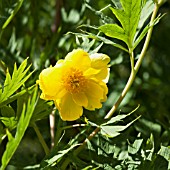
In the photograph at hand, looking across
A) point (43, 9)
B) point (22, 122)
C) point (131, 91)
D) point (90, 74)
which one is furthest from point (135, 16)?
point (43, 9)

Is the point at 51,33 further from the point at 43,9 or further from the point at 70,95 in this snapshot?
the point at 70,95

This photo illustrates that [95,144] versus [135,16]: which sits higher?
[135,16]

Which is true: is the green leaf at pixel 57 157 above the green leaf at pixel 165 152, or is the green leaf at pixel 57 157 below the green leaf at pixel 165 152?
above

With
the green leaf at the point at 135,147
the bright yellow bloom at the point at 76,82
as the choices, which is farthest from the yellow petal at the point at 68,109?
the green leaf at the point at 135,147

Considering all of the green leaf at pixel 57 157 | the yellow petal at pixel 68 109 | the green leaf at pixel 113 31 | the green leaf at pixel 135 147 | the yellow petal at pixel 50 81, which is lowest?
the green leaf at pixel 135 147

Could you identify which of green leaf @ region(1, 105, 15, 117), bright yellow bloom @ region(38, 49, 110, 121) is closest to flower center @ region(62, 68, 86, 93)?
bright yellow bloom @ region(38, 49, 110, 121)

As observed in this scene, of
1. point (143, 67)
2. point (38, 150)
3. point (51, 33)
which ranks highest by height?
point (51, 33)

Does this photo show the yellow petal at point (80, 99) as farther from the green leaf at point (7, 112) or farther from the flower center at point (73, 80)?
the green leaf at point (7, 112)
